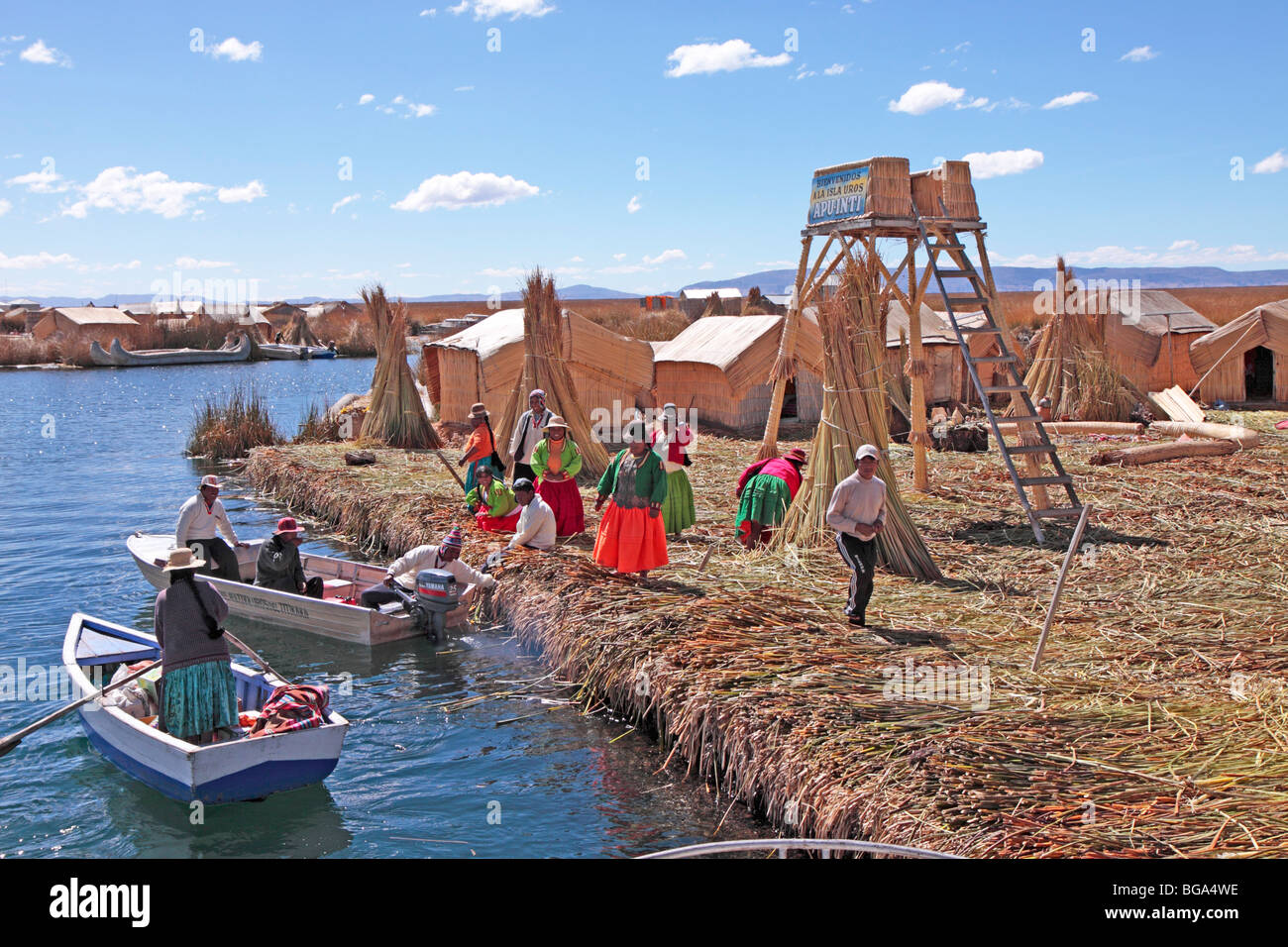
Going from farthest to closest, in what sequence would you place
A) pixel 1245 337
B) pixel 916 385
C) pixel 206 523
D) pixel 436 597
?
pixel 1245 337 < pixel 916 385 < pixel 206 523 < pixel 436 597

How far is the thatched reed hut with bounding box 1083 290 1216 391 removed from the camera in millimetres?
19984

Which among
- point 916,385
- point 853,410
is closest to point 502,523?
point 853,410

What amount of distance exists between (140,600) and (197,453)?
1063cm

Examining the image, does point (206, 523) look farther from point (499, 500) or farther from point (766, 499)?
point (766, 499)

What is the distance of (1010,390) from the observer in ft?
31.0

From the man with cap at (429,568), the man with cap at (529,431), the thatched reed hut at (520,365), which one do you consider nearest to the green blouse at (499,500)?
the man with cap at (529,431)

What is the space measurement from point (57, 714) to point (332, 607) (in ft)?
8.93

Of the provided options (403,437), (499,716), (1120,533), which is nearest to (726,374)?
(403,437)

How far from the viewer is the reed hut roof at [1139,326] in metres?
19.9

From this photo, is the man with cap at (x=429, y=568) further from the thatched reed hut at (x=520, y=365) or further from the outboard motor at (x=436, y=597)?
the thatched reed hut at (x=520, y=365)

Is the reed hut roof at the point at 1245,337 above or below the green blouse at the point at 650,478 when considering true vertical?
above
